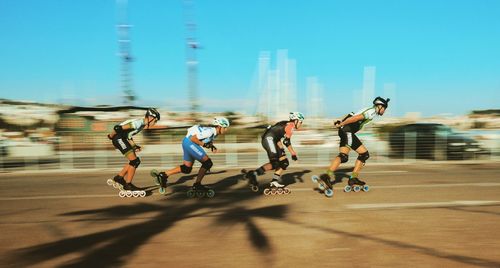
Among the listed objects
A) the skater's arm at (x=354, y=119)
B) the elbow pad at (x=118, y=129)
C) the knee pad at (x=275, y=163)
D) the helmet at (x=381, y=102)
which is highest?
the helmet at (x=381, y=102)

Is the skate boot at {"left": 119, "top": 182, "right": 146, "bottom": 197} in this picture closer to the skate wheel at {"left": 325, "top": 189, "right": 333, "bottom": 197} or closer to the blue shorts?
the blue shorts

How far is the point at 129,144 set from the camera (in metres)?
8.50

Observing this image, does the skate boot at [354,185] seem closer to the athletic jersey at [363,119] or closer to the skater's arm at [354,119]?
the athletic jersey at [363,119]

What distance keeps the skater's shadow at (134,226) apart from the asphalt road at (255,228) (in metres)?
0.01

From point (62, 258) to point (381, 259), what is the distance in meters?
3.55

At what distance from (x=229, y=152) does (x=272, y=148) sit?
7461 millimetres

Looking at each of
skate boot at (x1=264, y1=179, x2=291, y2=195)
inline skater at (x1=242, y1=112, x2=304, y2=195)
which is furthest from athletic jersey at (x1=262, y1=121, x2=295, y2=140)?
skate boot at (x1=264, y1=179, x2=291, y2=195)

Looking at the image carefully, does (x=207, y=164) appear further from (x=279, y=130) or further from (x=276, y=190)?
(x=279, y=130)

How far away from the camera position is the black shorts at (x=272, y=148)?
868cm

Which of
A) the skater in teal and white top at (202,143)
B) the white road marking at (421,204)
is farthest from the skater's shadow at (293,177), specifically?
the white road marking at (421,204)

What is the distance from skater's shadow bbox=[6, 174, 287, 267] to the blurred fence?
7830 mm

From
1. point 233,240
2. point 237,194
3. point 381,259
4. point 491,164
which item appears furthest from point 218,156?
point 381,259

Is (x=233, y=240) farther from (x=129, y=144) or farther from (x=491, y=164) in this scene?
(x=491, y=164)

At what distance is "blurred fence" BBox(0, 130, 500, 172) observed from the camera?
15195 mm
